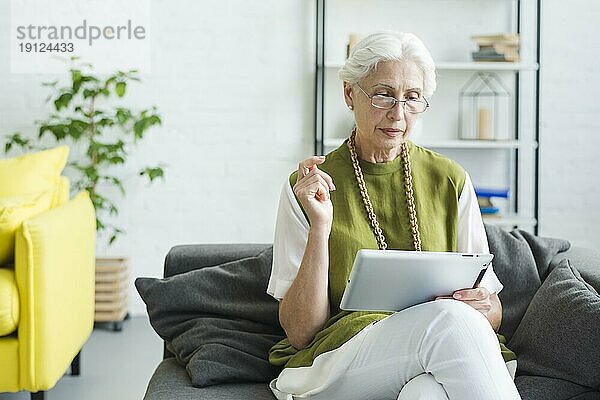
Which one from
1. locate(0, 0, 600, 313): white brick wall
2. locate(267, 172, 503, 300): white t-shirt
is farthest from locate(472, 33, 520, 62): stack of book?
locate(267, 172, 503, 300): white t-shirt

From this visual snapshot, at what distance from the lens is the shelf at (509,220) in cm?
482

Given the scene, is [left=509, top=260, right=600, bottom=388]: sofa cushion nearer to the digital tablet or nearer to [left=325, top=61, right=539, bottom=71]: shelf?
the digital tablet

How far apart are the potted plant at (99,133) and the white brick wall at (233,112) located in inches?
3.2

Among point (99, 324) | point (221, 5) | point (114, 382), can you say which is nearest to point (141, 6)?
point (221, 5)

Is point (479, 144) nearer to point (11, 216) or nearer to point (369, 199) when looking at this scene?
point (11, 216)

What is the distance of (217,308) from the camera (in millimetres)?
2600

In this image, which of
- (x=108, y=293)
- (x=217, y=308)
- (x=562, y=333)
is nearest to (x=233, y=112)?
(x=108, y=293)

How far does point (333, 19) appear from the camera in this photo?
5043 mm

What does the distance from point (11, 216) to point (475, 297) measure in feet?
6.03

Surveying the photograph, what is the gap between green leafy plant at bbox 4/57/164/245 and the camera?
4.72 metres

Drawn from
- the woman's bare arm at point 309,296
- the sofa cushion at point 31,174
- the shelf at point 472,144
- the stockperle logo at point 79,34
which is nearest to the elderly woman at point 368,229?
the woman's bare arm at point 309,296

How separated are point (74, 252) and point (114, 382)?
2.02 feet

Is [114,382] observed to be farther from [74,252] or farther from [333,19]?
[333,19]

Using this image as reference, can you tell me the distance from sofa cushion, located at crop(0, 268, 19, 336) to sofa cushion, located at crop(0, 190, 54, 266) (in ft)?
0.49
